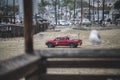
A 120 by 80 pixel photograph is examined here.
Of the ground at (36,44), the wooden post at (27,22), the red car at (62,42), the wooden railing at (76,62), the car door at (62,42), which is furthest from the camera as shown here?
the car door at (62,42)

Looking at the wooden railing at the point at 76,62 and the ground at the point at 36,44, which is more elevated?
the wooden railing at the point at 76,62

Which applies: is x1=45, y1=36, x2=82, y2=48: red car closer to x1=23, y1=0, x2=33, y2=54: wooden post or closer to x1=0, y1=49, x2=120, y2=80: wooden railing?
x1=0, y1=49, x2=120, y2=80: wooden railing

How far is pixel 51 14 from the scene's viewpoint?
13388 cm

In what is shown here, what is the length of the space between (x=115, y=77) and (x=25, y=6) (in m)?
1.72

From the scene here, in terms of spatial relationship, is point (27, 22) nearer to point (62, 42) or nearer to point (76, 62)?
point (76, 62)

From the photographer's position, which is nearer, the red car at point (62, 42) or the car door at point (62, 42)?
the red car at point (62, 42)

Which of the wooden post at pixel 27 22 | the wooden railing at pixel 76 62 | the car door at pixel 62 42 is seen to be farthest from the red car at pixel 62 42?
the wooden post at pixel 27 22

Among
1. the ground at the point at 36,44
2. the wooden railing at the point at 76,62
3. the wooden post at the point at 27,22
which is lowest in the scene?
the ground at the point at 36,44

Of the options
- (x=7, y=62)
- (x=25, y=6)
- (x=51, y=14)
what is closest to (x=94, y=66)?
(x=25, y=6)

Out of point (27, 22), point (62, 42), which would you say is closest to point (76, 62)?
point (27, 22)

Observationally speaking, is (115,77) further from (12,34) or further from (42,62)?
(12,34)

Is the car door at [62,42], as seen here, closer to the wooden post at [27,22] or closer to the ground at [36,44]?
the ground at [36,44]

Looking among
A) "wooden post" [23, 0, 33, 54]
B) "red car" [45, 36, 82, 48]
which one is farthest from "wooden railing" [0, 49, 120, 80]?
"red car" [45, 36, 82, 48]

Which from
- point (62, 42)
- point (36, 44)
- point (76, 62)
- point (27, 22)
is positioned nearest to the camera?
point (27, 22)
